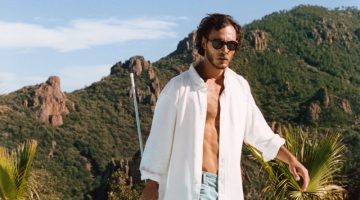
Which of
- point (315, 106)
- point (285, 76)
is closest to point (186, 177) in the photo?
point (315, 106)

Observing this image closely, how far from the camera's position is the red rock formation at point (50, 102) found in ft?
222

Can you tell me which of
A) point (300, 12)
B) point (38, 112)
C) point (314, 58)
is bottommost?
point (38, 112)

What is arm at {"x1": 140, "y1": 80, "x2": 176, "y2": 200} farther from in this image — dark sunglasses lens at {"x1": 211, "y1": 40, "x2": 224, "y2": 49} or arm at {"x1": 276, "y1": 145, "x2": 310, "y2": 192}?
arm at {"x1": 276, "y1": 145, "x2": 310, "y2": 192}

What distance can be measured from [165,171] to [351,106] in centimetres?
5618

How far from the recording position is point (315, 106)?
178 feet

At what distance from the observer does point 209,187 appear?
105 inches

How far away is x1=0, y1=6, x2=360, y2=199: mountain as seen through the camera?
178 ft

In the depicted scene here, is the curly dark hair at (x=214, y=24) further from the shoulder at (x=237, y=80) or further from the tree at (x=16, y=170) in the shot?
the tree at (x=16, y=170)

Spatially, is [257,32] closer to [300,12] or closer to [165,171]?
[300,12]

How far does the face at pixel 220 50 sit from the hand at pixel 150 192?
543mm

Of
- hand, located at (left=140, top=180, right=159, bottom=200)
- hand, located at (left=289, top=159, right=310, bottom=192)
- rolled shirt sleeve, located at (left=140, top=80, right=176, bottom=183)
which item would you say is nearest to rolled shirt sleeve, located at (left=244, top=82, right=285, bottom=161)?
hand, located at (left=289, top=159, right=310, bottom=192)

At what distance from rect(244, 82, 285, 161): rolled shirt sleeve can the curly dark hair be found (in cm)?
33

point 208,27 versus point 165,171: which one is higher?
point 208,27

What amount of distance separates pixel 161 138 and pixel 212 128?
23 cm
